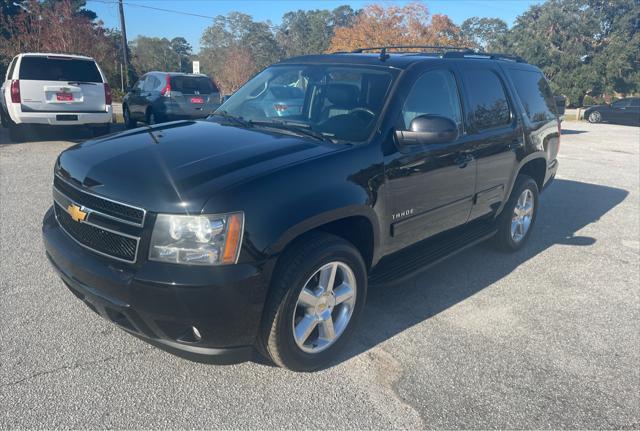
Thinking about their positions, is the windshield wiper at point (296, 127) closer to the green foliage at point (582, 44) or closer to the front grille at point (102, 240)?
the front grille at point (102, 240)

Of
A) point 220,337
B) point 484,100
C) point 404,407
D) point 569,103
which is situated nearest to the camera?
point 220,337

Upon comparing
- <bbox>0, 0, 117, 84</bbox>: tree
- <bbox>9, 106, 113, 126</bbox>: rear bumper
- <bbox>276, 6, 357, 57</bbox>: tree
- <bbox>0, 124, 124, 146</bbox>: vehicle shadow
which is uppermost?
<bbox>276, 6, 357, 57</bbox>: tree

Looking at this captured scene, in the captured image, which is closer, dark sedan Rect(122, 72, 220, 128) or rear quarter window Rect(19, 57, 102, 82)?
rear quarter window Rect(19, 57, 102, 82)

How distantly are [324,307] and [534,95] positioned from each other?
3.80 meters

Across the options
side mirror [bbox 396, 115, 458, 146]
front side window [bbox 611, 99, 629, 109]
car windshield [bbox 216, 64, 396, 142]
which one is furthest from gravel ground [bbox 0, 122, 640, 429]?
front side window [bbox 611, 99, 629, 109]

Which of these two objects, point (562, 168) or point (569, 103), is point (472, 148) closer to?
point (562, 168)

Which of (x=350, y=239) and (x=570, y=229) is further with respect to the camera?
(x=570, y=229)

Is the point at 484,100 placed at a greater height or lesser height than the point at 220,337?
greater

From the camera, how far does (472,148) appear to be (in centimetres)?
421

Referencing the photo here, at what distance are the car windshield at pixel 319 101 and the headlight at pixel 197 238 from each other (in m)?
1.18

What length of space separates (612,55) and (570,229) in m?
48.4

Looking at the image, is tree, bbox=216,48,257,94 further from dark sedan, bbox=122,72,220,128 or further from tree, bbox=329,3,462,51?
dark sedan, bbox=122,72,220,128

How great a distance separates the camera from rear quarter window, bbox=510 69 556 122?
5.17 meters

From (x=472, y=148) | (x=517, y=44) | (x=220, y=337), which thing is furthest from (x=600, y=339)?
(x=517, y=44)
